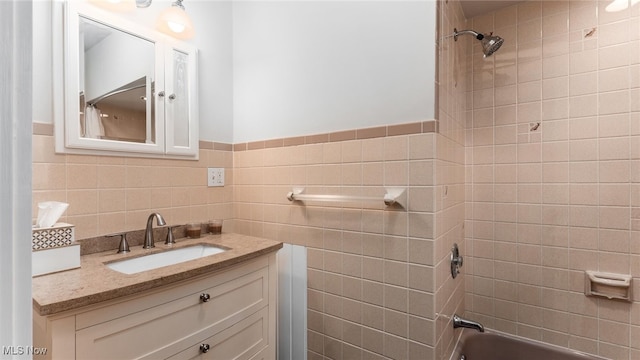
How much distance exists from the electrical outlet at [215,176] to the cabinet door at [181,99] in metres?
0.16

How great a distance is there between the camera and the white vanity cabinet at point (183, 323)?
80 cm

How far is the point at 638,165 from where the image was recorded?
1.42 m

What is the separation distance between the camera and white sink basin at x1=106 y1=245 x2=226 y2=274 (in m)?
1.21

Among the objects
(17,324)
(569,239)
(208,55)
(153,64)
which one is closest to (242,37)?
(208,55)

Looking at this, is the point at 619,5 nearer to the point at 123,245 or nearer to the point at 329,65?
the point at 329,65

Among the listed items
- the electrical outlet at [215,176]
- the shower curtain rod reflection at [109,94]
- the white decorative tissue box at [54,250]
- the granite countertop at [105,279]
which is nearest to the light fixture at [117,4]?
the shower curtain rod reflection at [109,94]

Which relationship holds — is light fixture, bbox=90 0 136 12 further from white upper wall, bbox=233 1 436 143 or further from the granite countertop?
the granite countertop

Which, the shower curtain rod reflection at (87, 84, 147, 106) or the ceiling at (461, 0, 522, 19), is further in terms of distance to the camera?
the ceiling at (461, 0, 522, 19)

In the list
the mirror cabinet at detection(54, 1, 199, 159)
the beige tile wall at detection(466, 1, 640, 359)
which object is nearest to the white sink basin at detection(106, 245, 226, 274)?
the mirror cabinet at detection(54, 1, 199, 159)

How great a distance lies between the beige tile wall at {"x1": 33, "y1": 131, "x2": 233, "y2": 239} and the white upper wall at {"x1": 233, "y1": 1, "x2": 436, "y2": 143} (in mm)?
412

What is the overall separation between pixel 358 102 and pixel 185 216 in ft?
3.69

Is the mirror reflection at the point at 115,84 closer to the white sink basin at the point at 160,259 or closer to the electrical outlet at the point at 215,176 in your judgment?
the electrical outlet at the point at 215,176

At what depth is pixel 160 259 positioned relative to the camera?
136cm

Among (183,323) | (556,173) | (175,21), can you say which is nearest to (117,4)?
(175,21)
